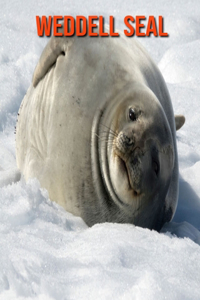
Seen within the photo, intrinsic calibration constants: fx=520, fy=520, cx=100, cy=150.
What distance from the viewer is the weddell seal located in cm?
274

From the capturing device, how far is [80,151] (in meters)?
2.92

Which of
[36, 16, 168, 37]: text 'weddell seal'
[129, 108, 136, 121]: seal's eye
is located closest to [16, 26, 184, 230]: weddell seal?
[129, 108, 136, 121]: seal's eye

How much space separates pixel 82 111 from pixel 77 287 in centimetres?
129

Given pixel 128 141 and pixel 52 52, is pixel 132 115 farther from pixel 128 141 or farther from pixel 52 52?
pixel 52 52

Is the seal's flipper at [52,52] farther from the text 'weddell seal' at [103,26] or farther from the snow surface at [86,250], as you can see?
the snow surface at [86,250]

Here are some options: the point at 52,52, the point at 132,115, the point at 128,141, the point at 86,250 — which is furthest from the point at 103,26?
the point at 86,250

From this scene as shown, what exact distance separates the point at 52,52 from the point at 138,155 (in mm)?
913

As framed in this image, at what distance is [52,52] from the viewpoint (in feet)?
10.3

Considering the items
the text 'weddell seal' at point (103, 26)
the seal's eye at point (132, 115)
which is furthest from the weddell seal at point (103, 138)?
the text 'weddell seal' at point (103, 26)

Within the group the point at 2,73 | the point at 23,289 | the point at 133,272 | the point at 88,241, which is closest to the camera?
the point at 23,289

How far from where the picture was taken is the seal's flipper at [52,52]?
3107 mm

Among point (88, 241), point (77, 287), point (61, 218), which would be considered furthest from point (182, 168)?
point (77, 287)

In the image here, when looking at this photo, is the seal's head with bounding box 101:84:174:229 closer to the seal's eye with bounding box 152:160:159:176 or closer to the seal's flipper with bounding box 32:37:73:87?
the seal's eye with bounding box 152:160:159:176

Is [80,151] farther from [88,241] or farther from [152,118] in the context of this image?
[88,241]
